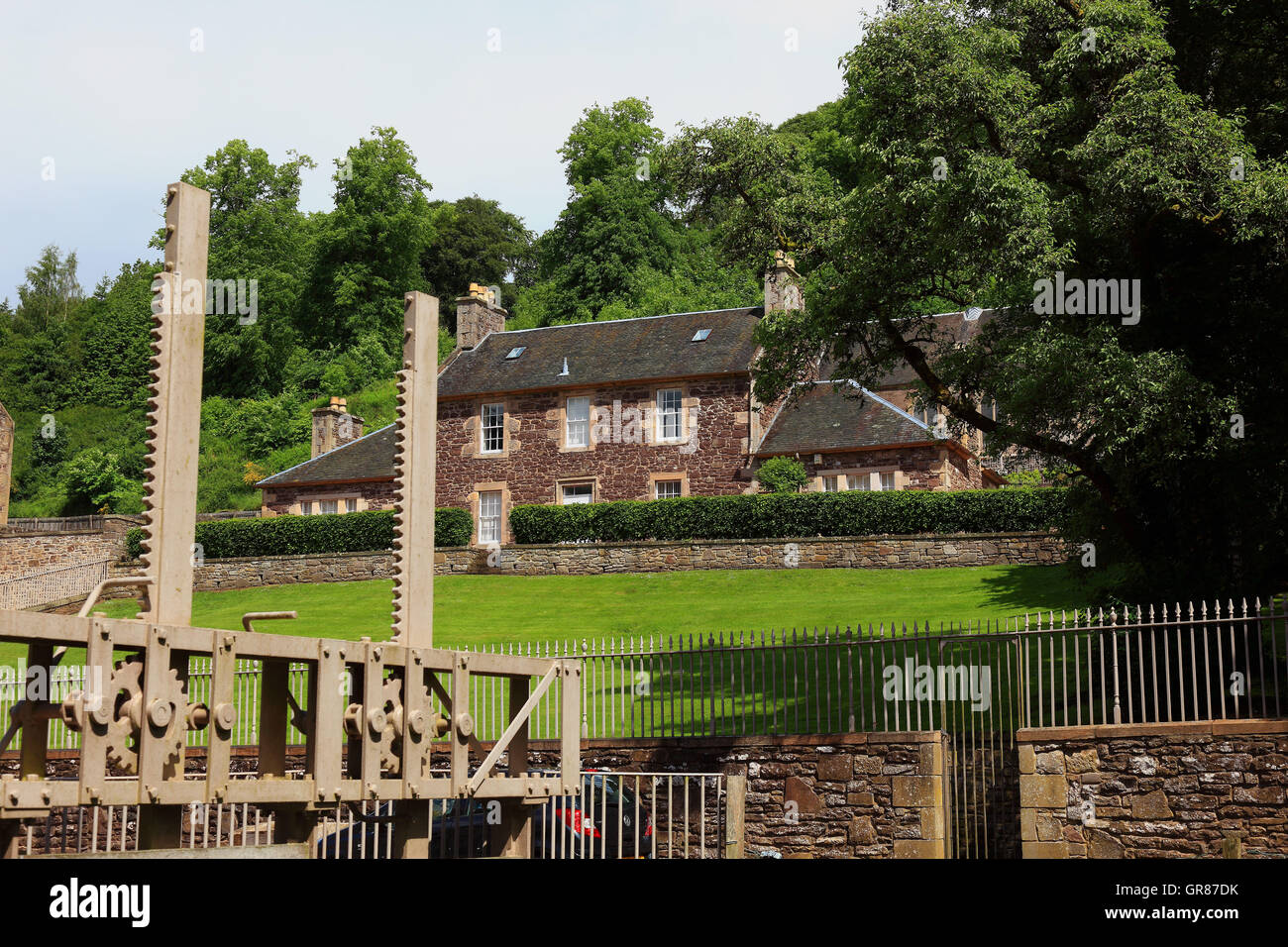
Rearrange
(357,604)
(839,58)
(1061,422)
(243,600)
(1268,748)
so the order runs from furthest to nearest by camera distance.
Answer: (243,600) → (357,604) → (839,58) → (1061,422) → (1268,748)

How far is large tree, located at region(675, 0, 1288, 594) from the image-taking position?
57.9ft

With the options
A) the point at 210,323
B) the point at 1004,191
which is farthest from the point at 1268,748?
the point at 210,323

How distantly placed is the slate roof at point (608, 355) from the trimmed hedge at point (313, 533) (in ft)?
19.4

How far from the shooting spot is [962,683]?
16641 millimetres

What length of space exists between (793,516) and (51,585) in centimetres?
2212

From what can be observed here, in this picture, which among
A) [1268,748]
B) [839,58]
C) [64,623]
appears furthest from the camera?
[839,58]

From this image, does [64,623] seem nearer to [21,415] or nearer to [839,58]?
[839,58]

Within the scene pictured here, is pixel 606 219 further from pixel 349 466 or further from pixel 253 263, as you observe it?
pixel 349 466

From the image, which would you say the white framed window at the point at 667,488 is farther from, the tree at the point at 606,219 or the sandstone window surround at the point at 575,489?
the tree at the point at 606,219

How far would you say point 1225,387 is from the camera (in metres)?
18.3

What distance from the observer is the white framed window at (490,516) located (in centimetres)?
4531

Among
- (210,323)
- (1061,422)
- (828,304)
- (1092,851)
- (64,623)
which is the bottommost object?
(1092,851)

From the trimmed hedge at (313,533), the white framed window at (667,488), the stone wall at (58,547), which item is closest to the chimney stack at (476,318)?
the trimmed hedge at (313,533)

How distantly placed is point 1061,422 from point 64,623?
1644cm
